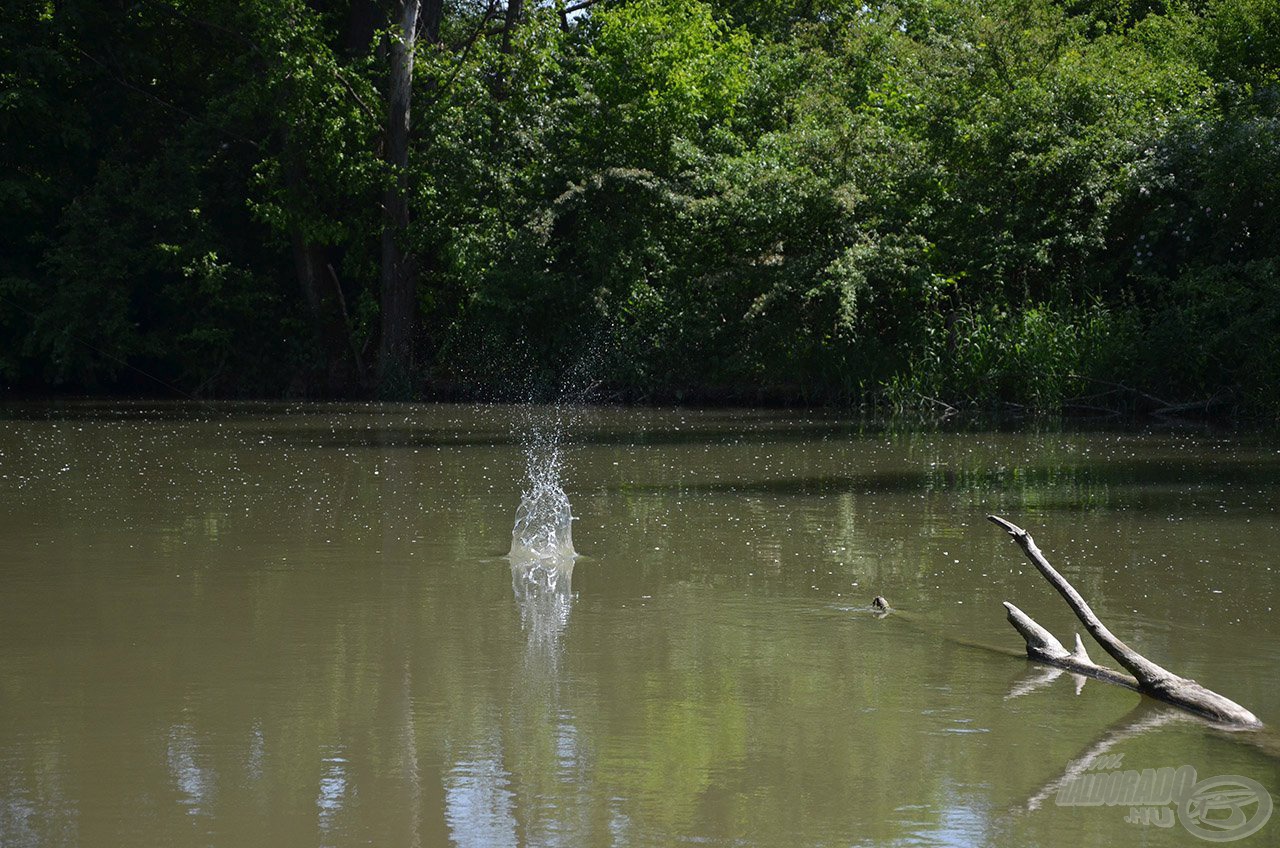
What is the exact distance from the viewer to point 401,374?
31.5 meters

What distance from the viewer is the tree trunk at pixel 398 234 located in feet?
102

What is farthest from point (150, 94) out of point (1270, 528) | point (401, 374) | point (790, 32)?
point (1270, 528)

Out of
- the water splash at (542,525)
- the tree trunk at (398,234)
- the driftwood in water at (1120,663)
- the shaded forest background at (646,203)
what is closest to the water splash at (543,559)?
the water splash at (542,525)

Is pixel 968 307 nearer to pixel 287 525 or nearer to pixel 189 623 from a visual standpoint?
pixel 287 525

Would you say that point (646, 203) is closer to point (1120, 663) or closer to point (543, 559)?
point (543, 559)

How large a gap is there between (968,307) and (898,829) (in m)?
22.7

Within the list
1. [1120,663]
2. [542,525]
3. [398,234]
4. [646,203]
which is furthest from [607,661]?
[398,234]

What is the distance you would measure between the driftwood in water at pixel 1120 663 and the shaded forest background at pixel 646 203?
17039mm

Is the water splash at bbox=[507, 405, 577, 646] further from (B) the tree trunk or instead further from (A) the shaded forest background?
(B) the tree trunk

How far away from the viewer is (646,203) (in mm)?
30078

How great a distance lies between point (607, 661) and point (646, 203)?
23899 millimetres

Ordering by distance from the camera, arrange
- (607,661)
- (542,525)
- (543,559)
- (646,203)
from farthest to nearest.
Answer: (646,203), (542,525), (543,559), (607,661)

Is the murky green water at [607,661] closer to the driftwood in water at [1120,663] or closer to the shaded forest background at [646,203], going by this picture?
the driftwood in water at [1120,663]

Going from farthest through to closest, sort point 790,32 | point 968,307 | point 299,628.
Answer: point 790,32, point 968,307, point 299,628
